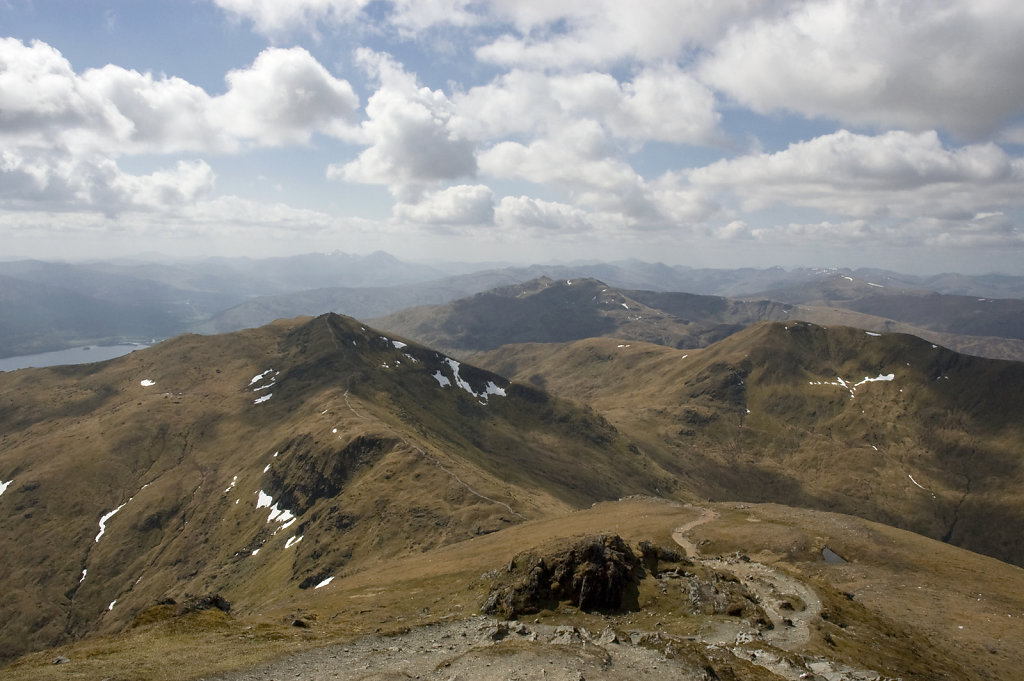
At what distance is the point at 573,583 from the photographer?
4678 cm

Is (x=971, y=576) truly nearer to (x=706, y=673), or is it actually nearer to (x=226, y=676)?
(x=706, y=673)

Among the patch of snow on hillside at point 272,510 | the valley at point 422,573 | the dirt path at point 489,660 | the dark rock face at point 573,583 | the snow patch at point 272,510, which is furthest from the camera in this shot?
the patch of snow on hillside at point 272,510

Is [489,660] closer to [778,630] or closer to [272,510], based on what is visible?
[778,630]

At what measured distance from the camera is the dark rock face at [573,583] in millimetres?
45750

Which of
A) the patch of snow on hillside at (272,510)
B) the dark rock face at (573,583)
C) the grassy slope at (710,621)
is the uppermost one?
the dark rock face at (573,583)

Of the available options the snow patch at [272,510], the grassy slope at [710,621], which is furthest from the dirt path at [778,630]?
the snow patch at [272,510]

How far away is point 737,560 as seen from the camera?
63.6 m

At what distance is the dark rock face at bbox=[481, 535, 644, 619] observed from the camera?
4575cm

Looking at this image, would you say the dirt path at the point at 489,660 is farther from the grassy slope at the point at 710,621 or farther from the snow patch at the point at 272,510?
the snow patch at the point at 272,510

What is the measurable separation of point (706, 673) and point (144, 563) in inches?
6275

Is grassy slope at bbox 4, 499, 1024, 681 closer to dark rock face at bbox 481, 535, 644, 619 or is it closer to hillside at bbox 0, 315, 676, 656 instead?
dark rock face at bbox 481, 535, 644, 619

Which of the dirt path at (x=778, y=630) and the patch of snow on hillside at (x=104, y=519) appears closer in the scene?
the dirt path at (x=778, y=630)

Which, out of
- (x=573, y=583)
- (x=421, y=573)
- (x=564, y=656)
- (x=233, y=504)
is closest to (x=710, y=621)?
(x=573, y=583)

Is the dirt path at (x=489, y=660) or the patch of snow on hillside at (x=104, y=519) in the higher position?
the dirt path at (x=489, y=660)
